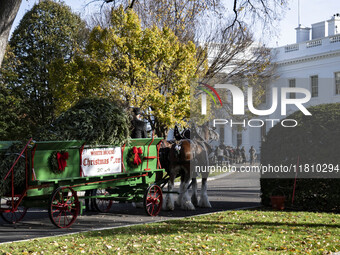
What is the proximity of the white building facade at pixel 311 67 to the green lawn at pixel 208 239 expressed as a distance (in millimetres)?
37685

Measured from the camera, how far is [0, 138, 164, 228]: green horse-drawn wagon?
10086 millimetres

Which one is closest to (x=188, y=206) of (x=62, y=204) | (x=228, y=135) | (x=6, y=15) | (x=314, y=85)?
(x=62, y=204)

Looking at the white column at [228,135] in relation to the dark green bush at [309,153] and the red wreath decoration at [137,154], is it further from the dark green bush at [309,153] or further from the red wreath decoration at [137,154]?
the red wreath decoration at [137,154]

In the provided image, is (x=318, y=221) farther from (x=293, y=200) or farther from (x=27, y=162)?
(x=27, y=162)

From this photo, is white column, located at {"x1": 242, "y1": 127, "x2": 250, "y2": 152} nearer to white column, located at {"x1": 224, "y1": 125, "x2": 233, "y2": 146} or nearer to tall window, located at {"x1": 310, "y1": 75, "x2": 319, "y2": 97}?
white column, located at {"x1": 224, "y1": 125, "x2": 233, "y2": 146}

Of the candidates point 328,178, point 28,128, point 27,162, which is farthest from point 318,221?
point 28,128

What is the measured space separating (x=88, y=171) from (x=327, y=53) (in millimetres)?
44319

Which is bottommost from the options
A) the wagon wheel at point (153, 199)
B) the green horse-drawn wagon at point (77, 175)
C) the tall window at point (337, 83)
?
the wagon wheel at point (153, 199)

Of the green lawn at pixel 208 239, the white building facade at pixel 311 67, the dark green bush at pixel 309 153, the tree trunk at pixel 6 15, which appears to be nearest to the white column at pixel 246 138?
the white building facade at pixel 311 67

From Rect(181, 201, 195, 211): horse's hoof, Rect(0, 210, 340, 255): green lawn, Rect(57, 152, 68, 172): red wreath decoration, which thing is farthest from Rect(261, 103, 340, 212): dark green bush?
Rect(57, 152, 68, 172): red wreath decoration

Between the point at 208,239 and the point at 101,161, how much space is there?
336cm

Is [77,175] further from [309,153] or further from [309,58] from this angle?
[309,58]

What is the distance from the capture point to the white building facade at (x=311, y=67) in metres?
50.3

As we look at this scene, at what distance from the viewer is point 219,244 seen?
8.54 m
